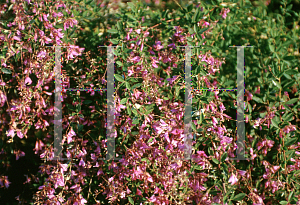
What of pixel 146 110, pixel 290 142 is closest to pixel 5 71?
pixel 146 110

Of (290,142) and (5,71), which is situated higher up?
(5,71)

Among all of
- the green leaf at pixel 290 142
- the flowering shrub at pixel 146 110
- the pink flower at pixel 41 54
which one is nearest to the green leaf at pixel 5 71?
the flowering shrub at pixel 146 110

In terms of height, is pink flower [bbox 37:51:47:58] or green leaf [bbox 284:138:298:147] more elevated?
pink flower [bbox 37:51:47:58]

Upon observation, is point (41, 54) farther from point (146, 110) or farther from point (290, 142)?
point (290, 142)

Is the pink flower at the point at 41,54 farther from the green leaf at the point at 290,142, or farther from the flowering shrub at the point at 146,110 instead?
the green leaf at the point at 290,142

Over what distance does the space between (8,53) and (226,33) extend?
1.70 m

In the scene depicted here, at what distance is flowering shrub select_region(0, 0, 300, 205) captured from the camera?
72.0 inches

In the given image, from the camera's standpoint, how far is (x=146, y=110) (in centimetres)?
177

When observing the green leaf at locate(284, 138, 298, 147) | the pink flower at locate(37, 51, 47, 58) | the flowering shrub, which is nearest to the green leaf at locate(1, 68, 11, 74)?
the flowering shrub

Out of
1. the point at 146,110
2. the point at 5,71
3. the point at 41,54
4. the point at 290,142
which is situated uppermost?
the point at 41,54

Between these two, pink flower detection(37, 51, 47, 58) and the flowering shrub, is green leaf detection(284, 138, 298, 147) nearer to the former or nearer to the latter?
the flowering shrub

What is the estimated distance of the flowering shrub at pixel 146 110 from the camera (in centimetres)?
183

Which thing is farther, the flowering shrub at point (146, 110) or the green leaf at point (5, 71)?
the green leaf at point (5, 71)

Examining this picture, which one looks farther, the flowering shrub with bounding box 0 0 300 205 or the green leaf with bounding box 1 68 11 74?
the green leaf with bounding box 1 68 11 74
